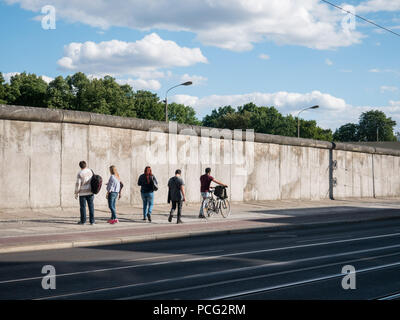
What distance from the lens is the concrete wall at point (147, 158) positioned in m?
16.4

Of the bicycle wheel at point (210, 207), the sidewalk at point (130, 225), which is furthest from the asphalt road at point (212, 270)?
the bicycle wheel at point (210, 207)

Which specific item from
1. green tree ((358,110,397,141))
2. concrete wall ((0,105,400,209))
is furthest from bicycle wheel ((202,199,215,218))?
green tree ((358,110,397,141))

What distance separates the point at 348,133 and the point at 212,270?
123 metres

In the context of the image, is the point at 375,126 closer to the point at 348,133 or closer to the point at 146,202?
the point at 348,133

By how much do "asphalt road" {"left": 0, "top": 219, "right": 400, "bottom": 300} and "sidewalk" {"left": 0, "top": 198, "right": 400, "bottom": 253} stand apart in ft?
1.94

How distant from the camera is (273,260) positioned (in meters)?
9.24

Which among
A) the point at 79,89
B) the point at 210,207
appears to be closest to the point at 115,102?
the point at 79,89

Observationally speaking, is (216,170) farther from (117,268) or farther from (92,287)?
(92,287)

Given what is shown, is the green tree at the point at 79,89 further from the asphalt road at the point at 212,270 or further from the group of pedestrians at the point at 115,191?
the asphalt road at the point at 212,270

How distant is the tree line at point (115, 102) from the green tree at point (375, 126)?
22 cm

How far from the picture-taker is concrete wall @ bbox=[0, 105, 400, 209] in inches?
647

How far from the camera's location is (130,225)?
48.5ft

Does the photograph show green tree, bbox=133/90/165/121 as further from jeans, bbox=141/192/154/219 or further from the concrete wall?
jeans, bbox=141/192/154/219
